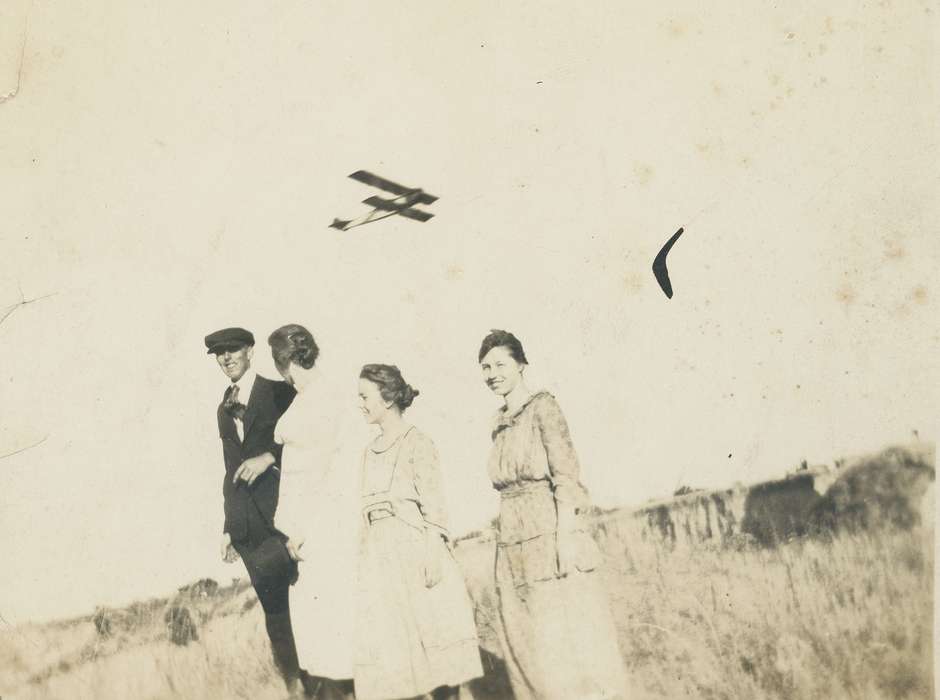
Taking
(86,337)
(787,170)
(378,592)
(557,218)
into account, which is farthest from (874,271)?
(86,337)

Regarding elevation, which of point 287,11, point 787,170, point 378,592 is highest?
point 287,11

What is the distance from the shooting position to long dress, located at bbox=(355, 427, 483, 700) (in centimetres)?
246

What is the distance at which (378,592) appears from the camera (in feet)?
8.19

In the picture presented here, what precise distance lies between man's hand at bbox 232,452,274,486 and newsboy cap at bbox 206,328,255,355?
0.28 metres

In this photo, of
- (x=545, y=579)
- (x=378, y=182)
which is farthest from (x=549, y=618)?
(x=378, y=182)

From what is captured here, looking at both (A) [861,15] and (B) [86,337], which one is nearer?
(A) [861,15]

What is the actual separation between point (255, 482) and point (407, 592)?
465mm

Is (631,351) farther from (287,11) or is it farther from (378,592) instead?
(287,11)

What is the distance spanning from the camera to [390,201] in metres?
2.52

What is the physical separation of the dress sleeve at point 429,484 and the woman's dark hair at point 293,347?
336 mm

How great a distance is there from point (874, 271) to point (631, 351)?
568mm

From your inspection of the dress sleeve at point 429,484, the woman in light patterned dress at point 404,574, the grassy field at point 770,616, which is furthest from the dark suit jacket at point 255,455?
the grassy field at point 770,616

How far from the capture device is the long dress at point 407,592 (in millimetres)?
2463

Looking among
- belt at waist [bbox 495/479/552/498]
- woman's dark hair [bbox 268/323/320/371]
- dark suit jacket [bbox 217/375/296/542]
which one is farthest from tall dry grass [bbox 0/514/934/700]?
woman's dark hair [bbox 268/323/320/371]
